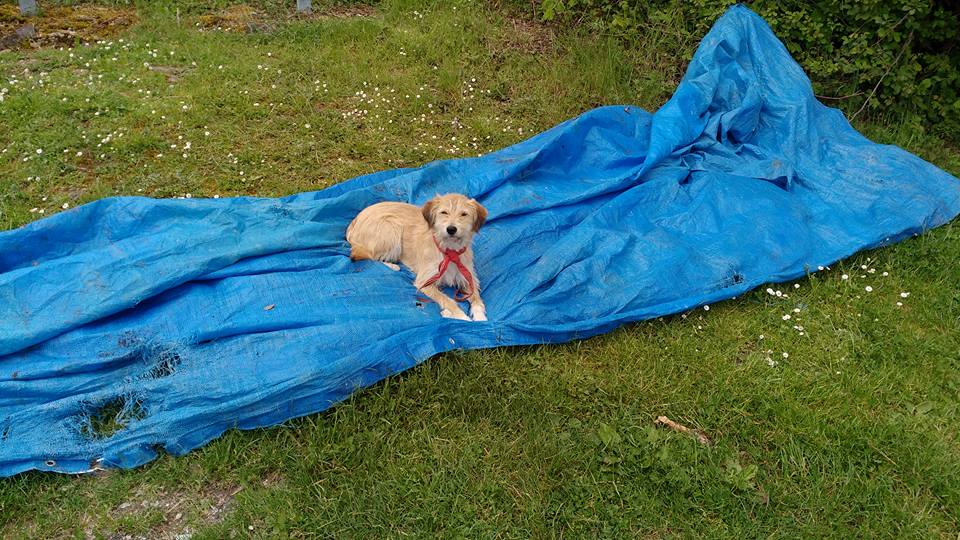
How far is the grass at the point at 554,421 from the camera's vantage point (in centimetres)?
345

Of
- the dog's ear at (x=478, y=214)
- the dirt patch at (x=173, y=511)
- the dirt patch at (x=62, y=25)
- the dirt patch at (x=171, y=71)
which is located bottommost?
the dirt patch at (x=173, y=511)

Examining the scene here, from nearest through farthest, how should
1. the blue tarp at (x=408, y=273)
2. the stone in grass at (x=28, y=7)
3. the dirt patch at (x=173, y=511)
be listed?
the dirt patch at (x=173, y=511) → the blue tarp at (x=408, y=273) → the stone in grass at (x=28, y=7)

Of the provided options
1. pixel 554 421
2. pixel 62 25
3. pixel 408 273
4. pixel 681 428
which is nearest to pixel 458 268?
pixel 408 273

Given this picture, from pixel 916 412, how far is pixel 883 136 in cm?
426

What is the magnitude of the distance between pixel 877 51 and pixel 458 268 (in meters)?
5.57

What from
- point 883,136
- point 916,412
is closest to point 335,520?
point 916,412

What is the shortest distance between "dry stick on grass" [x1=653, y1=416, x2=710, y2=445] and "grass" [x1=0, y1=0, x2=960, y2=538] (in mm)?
62

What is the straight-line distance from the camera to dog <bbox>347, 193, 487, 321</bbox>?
454cm

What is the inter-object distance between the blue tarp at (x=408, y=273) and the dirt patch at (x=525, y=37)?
→ 7.95 ft

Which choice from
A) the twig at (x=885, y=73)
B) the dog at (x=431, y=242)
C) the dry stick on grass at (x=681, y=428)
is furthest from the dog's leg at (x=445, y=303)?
the twig at (x=885, y=73)

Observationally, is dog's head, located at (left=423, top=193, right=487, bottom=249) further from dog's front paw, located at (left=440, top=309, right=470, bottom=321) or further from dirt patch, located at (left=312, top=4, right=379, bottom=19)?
dirt patch, located at (left=312, top=4, right=379, bottom=19)

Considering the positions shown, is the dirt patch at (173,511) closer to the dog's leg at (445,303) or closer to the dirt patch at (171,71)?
the dog's leg at (445,303)

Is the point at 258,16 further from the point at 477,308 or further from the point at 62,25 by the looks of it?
the point at 477,308

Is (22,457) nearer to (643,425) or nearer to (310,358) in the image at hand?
(310,358)
